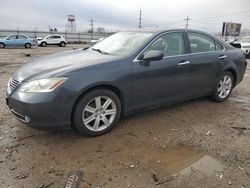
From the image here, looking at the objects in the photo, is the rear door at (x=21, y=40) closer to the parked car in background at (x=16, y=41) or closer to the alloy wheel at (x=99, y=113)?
the parked car in background at (x=16, y=41)

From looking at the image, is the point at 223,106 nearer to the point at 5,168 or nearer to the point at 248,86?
the point at 248,86

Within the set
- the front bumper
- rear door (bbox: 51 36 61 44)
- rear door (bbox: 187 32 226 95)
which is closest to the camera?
the front bumper

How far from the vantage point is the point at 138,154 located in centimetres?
326

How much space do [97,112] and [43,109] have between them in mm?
788

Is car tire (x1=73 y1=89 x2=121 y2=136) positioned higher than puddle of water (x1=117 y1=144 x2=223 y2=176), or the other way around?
car tire (x1=73 y1=89 x2=121 y2=136)

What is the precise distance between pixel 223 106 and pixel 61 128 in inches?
136

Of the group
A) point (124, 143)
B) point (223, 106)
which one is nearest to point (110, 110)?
point (124, 143)

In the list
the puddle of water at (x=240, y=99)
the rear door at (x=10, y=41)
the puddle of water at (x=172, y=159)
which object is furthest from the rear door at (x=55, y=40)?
the puddle of water at (x=172, y=159)

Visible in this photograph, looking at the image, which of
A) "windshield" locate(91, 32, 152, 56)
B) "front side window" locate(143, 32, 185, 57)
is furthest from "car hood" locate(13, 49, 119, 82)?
"front side window" locate(143, 32, 185, 57)

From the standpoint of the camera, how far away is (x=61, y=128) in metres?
3.34

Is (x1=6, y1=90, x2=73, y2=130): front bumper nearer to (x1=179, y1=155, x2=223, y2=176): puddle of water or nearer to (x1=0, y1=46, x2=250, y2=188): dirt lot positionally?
(x1=0, y1=46, x2=250, y2=188): dirt lot

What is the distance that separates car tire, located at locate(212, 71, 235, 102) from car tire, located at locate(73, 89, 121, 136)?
99.0 inches

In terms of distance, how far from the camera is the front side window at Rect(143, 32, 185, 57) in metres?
4.20

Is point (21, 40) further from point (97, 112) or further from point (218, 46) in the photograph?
point (97, 112)
